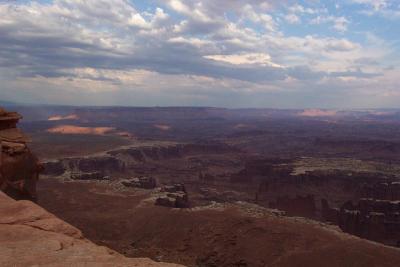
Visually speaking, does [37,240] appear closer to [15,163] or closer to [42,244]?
[42,244]

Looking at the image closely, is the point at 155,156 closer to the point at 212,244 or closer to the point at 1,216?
the point at 212,244

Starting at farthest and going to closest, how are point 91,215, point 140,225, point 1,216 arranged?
1. point 91,215
2. point 140,225
3. point 1,216

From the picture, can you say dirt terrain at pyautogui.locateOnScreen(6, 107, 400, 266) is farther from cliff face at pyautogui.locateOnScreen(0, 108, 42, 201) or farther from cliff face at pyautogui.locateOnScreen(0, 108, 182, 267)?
cliff face at pyautogui.locateOnScreen(0, 108, 182, 267)

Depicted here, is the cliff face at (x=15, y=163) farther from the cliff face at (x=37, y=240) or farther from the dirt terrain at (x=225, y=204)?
the dirt terrain at (x=225, y=204)

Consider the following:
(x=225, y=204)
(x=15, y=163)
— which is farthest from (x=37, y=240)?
(x=225, y=204)

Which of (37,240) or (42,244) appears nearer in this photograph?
(42,244)

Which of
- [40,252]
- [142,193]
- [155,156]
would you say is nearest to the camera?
[40,252]

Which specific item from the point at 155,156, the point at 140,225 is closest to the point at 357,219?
the point at 140,225

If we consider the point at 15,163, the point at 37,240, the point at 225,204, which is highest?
the point at 15,163

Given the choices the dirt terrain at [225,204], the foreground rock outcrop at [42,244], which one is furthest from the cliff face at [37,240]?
the dirt terrain at [225,204]
